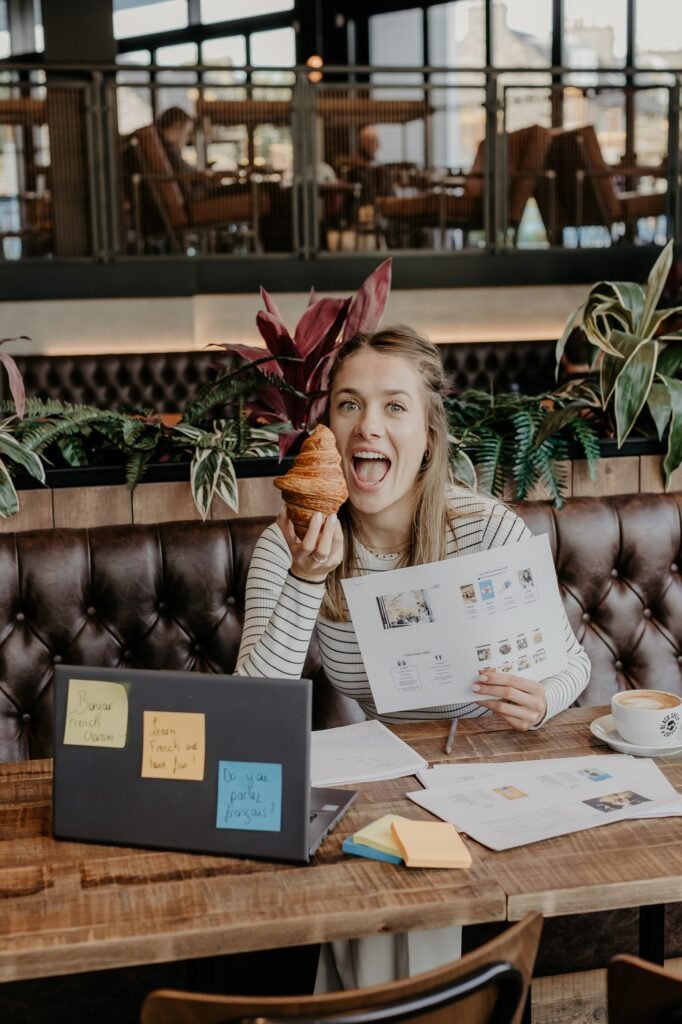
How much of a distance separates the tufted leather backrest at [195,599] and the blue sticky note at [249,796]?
1081 mm

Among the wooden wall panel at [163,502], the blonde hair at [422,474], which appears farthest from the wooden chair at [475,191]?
the blonde hair at [422,474]

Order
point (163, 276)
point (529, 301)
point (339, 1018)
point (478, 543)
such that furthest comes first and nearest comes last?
point (529, 301)
point (163, 276)
point (478, 543)
point (339, 1018)

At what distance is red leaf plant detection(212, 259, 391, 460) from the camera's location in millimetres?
2859

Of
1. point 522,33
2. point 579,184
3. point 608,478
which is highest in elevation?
point 522,33

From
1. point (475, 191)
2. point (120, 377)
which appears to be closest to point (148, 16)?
point (475, 191)

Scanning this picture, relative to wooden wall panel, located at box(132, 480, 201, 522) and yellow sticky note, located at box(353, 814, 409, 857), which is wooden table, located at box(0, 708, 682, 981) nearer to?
yellow sticky note, located at box(353, 814, 409, 857)

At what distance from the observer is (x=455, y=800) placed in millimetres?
1521

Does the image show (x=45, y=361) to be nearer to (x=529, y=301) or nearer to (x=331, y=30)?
(x=529, y=301)

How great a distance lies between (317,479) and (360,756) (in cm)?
42

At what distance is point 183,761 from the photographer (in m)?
1.38

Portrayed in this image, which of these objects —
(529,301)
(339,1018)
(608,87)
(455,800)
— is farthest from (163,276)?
(339,1018)

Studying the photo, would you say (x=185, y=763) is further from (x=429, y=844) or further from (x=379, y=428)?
(x=379, y=428)

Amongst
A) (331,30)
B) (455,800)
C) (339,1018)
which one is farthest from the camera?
(331,30)

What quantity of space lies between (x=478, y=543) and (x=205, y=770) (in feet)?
3.03
